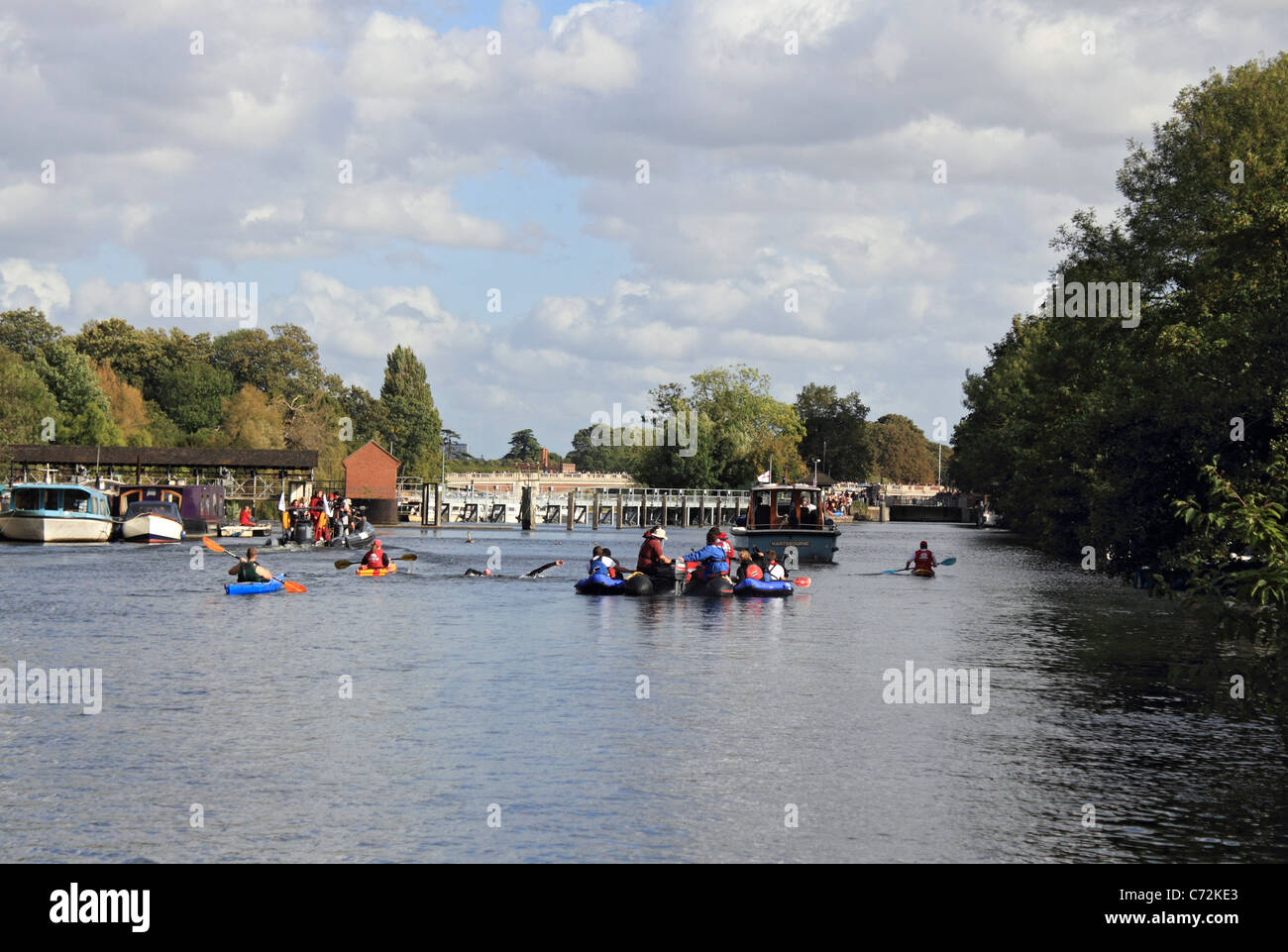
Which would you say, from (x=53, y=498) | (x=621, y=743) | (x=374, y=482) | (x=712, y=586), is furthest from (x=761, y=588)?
(x=374, y=482)

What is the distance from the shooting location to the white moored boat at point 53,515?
3071 inches

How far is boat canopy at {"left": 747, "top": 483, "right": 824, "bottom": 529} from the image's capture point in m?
72.4

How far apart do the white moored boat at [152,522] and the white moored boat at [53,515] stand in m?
1.72

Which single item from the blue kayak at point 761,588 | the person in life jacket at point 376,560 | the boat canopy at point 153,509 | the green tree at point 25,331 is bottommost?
the blue kayak at point 761,588

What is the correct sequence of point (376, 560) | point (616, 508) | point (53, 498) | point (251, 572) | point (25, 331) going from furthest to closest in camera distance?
point (616, 508) < point (25, 331) < point (53, 498) < point (376, 560) < point (251, 572)

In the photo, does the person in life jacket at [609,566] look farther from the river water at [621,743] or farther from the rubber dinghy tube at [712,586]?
the river water at [621,743]

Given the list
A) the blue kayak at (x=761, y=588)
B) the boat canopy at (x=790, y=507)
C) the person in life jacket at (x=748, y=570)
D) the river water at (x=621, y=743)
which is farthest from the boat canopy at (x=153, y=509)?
the blue kayak at (x=761, y=588)

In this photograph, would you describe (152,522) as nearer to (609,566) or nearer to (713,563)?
(609,566)

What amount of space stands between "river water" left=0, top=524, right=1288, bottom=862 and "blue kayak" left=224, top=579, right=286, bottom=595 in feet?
16.0

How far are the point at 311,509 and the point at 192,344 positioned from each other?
297 feet

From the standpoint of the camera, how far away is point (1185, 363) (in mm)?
46812

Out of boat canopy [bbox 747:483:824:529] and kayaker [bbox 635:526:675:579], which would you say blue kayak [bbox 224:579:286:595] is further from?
boat canopy [bbox 747:483:824:529]

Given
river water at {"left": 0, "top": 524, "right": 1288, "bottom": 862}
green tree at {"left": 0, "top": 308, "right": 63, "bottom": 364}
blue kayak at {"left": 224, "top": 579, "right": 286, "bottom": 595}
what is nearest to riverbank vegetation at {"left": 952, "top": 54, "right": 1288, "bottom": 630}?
river water at {"left": 0, "top": 524, "right": 1288, "bottom": 862}

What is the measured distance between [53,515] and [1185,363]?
60.7 m
